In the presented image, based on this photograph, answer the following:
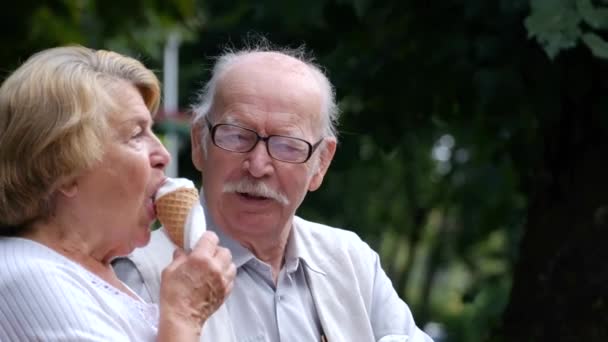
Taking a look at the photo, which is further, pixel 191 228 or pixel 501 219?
pixel 501 219

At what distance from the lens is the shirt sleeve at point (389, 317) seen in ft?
11.0

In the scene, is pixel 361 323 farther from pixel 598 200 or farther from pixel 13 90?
pixel 598 200

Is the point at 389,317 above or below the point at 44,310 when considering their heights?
above

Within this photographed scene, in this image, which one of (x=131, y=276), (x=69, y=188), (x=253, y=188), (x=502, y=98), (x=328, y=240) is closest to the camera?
(x=69, y=188)

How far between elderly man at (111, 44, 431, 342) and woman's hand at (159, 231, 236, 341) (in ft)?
1.61

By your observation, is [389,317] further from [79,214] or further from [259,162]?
[79,214]

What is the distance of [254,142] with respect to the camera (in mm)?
3189

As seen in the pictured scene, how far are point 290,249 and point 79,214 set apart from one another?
885mm

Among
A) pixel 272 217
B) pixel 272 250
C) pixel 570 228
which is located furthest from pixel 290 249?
pixel 570 228

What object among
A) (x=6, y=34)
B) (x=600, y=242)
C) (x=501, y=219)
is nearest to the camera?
(x=600, y=242)

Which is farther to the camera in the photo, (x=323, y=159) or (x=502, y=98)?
(x=502, y=98)

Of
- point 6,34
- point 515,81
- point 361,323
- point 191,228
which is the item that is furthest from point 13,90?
point 6,34

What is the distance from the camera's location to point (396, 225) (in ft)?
36.5

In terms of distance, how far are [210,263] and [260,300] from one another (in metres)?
0.68
